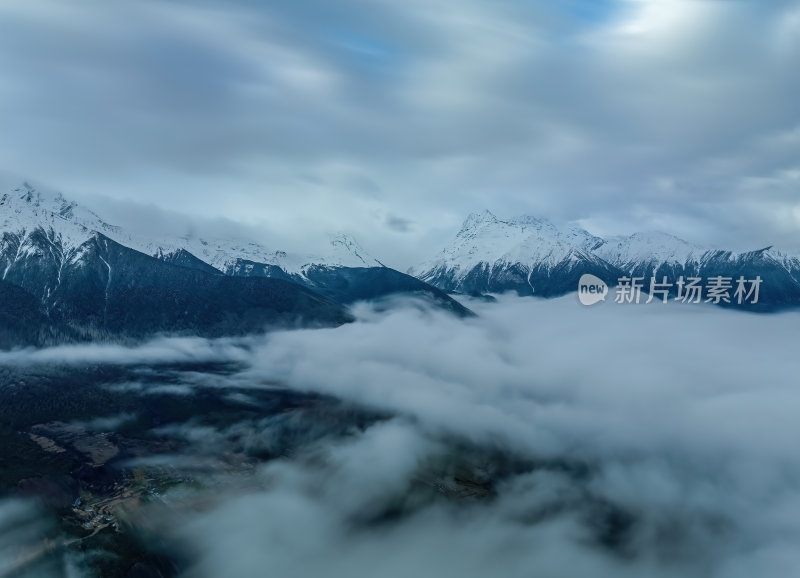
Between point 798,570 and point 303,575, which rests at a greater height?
point 798,570

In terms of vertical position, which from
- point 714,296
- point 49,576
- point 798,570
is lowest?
point 49,576

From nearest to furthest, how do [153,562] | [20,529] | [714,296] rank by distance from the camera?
[714,296], [153,562], [20,529]

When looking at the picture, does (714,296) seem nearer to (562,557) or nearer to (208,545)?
(562,557)

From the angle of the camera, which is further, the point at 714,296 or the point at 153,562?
the point at 153,562

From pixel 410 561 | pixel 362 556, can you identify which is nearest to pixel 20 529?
pixel 362 556

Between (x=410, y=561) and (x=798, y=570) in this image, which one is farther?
(x=410, y=561)

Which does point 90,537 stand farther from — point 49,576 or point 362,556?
point 362,556

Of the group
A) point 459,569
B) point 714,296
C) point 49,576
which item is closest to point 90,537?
point 49,576

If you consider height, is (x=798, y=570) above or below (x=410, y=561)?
above

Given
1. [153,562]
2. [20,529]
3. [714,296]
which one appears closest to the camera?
[714,296]
